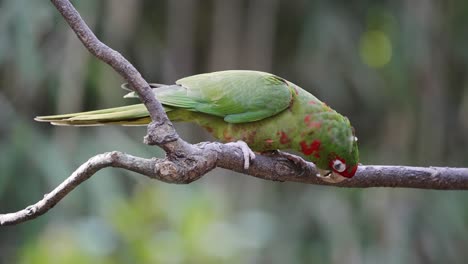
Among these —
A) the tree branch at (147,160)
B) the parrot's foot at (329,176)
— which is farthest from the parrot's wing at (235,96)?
the tree branch at (147,160)

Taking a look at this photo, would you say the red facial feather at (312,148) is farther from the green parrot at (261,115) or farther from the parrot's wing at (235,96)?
the parrot's wing at (235,96)

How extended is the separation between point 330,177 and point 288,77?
2951mm

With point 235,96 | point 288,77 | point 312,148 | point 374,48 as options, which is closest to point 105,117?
point 235,96

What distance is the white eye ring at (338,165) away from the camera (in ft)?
6.00

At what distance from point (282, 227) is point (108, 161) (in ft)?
10.9

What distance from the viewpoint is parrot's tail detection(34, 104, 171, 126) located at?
1705 mm

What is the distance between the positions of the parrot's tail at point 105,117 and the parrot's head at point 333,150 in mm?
460

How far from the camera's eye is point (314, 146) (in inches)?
76.9

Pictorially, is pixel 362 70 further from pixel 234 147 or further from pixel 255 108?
pixel 234 147

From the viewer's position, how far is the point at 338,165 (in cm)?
184

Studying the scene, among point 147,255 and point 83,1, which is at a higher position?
point 83,1

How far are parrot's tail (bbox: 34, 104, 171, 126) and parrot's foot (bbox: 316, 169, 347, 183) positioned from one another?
19.4 inches

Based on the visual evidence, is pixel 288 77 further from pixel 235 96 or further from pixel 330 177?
pixel 330 177

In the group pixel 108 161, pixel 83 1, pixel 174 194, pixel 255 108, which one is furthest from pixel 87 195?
pixel 108 161
